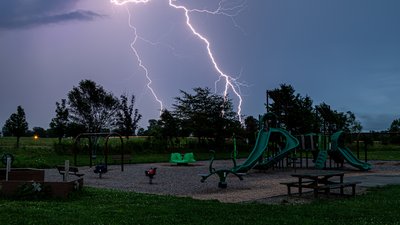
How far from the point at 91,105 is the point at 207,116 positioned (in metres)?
11.6

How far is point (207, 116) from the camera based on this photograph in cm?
4500

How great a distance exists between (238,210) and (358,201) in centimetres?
300

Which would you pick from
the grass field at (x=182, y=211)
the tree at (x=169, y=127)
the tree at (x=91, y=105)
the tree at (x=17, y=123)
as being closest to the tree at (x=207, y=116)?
the tree at (x=169, y=127)

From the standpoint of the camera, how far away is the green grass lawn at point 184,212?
7.15m

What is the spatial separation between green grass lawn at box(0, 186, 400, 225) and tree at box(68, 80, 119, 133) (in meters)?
36.6

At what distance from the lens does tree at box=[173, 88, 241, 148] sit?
144 ft

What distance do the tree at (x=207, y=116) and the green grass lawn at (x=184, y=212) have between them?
33777 mm

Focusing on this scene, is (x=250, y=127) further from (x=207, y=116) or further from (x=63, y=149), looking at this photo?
(x=63, y=149)

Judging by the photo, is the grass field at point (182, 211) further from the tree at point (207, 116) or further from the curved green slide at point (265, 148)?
the tree at point (207, 116)

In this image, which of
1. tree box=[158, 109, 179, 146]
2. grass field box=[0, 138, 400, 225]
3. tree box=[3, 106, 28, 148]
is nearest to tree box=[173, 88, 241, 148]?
tree box=[158, 109, 179, 146]

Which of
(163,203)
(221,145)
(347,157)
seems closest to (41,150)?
(221,145)

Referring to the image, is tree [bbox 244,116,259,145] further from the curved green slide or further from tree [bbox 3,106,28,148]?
the curved green slide

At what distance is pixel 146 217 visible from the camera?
24.2 feet

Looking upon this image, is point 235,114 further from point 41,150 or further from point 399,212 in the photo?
point 399,212
